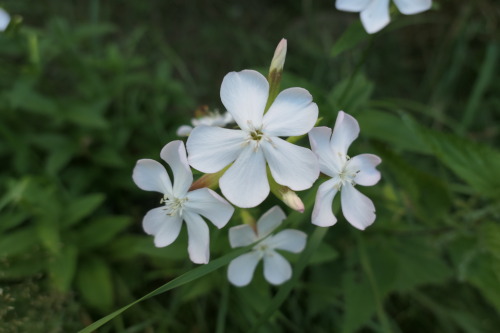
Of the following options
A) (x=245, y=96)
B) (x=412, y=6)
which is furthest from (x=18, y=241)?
(x=412, y=6)

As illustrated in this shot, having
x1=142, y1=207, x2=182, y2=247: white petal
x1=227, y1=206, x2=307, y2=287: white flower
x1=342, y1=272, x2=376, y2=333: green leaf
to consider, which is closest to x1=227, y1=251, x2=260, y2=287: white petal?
x1=227, y1=206, x2=307, y2=287: white flower

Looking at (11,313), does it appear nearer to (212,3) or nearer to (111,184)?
(111,184)

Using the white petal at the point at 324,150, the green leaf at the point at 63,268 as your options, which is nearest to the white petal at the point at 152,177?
the white petal at the point at 324,150

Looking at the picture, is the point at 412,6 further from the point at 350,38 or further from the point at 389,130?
the point at 389,130

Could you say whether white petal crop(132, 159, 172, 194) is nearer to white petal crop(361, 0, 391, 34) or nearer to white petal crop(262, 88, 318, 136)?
white petal crop(262, 88, 318, 136)

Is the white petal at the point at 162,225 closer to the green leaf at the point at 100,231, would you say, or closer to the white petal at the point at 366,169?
the white petal at the point at 366,169

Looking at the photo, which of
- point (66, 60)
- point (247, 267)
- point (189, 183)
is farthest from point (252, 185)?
point (66, 60)
